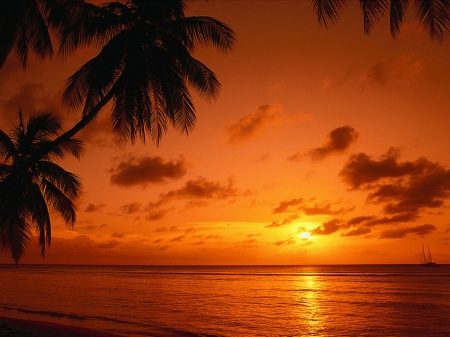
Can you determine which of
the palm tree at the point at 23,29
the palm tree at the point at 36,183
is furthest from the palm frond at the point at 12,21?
the palm tree at the point at 36,183

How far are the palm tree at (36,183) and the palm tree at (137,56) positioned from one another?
11.8 feet

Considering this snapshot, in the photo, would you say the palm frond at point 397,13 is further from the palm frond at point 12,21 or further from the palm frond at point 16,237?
the palm frond at point 16,237

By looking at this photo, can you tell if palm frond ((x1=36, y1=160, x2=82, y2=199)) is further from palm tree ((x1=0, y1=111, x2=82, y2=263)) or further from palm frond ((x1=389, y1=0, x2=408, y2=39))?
palm frond ((x1=389, y1=0, x2=408, y2=39))

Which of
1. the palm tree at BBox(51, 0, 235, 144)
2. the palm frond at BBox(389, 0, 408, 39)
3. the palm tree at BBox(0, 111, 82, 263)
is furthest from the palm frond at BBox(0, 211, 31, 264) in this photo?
the palm frond at BBox(389, 0, 408, 39)

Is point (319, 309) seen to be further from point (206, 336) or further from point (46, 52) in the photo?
point (46, 52)

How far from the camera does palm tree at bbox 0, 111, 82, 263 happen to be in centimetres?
1338

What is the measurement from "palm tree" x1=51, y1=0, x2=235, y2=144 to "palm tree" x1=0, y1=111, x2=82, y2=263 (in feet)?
11.8

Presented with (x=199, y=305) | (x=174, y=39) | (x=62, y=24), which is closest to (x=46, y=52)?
(x=62, y=24)

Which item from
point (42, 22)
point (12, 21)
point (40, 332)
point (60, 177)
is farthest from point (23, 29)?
point (40, 332)

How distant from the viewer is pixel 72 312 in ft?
64.5

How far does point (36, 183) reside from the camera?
15.0m

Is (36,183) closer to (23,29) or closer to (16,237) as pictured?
(16,237)

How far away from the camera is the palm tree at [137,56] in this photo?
31.9 ft

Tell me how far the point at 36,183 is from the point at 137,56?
7.96m
